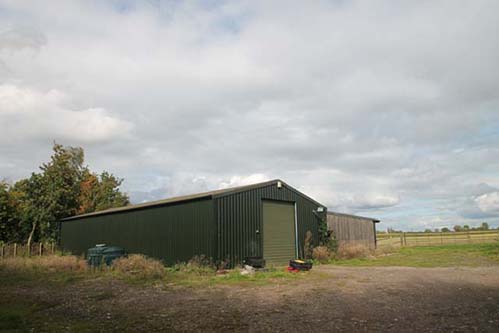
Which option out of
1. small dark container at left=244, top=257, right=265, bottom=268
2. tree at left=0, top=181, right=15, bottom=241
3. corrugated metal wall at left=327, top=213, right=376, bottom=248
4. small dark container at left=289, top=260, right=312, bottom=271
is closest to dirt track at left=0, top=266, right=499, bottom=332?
small dark container at left=289, top=260, right=312, bottom=271

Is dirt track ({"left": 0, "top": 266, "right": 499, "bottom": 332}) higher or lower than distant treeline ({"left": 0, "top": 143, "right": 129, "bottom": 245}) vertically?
lower

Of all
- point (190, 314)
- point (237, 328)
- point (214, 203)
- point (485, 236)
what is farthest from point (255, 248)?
point (485, 236)

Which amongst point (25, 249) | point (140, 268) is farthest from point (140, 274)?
point (25, 249)

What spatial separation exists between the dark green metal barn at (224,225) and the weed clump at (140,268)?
2.46 m

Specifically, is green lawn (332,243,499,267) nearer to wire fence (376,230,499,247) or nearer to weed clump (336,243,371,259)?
weed clump (336,243,371,259)

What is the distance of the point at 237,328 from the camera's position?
6816 mm

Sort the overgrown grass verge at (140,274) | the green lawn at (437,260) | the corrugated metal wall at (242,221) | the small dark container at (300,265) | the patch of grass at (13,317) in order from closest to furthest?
the patch of grass at (13,317) → the overgrown grass verge at (140,274) → the small dark container at (300,265) → the corrugated metal wall at (242,221) → the green lawn at (437,260)

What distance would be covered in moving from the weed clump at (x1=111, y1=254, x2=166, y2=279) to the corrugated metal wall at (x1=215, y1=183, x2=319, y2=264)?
2857 mm

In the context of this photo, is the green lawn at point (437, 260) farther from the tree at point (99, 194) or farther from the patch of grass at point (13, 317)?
the tree at point (99, 194)

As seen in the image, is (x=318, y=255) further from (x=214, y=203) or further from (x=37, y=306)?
(x=37, y=306)

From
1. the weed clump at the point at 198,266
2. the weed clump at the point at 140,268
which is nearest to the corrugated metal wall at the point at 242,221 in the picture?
the weed clump at the point at 198,266

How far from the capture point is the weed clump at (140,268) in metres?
13.7

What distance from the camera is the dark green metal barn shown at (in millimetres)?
16391

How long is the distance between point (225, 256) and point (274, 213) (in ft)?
13.9
